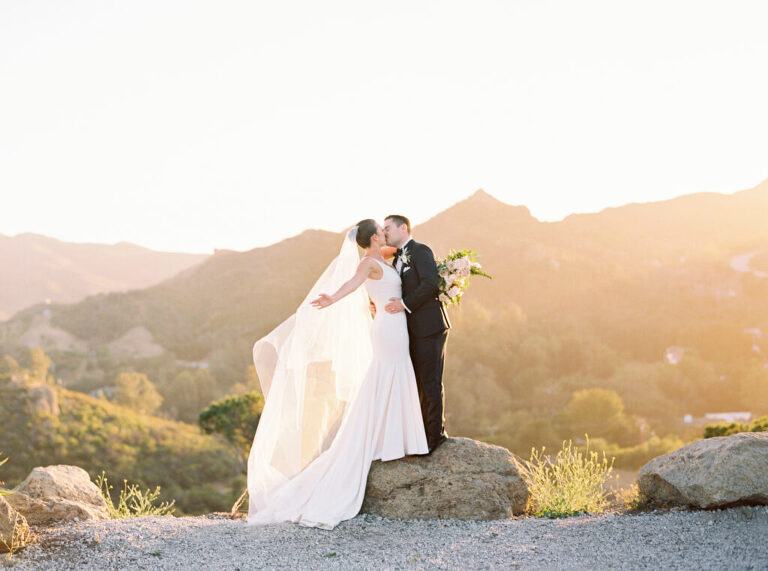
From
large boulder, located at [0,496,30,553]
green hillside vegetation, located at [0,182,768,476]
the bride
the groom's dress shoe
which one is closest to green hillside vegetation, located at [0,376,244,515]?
green hillside vegetation, located at [0,182,768,476]

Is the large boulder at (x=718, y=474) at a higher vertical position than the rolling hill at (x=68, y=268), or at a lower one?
lower

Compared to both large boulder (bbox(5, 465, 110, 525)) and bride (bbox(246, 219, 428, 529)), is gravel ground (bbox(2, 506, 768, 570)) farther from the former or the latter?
bride (bbox(246, 219, 428, 529))

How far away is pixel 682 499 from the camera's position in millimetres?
6270

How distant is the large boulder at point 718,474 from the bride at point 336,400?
8.06ft

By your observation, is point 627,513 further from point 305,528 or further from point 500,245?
point 500,245

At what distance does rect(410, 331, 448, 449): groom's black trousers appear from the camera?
6508 mm

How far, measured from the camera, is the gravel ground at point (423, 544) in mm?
5055

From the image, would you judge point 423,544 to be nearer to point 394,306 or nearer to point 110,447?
point 394,306

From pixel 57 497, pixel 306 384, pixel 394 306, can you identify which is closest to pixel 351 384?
pixel 306 384

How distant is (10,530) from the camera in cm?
518

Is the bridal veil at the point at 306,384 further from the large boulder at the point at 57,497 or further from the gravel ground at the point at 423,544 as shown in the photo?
the large boulder at the point at 57,497

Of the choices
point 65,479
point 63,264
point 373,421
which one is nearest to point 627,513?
point 373,421

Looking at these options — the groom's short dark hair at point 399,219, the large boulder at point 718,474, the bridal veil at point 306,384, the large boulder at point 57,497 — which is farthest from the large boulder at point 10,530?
the large boulder at point 718,474

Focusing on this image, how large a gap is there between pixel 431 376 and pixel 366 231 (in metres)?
1.59
